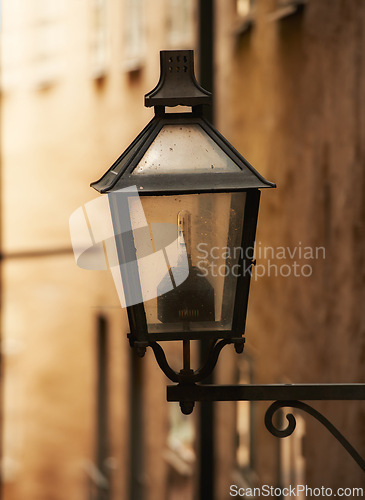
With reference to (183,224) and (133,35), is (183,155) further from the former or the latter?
(133,35)

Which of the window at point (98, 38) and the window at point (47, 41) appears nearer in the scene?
the window at point (98, 38)

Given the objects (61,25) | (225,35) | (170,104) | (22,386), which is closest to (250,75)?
(225,35)

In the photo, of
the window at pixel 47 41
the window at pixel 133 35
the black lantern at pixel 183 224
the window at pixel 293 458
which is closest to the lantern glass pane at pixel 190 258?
the black lantern at pixel 183 224

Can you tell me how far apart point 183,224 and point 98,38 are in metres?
10.2

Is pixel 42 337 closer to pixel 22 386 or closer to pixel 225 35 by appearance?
pixel 22 386

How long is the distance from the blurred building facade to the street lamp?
214cm

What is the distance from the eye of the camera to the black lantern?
2.88m

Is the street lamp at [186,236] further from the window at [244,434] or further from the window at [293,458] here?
the window at [244,434]

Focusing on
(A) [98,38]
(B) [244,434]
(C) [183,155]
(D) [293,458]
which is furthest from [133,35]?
(C) [183,155]

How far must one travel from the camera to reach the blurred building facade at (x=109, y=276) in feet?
18.2

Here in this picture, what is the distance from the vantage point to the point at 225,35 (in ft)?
28.6

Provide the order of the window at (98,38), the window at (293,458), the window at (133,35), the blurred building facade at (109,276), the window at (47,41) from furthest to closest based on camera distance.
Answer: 1. the window at (47,41)
2. the window at (98,38)
3. the window at (133,35)
4. the window at (293,458)
5. the blurred building facade at (109,276)

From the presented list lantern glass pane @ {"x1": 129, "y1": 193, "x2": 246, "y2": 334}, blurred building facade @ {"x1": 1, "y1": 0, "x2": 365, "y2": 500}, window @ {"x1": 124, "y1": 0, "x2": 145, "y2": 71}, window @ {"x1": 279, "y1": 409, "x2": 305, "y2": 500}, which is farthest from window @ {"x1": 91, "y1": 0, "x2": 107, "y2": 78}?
lantern glass pane @ {"x1": 129, "y1": 193, "x2": 246, "y2": 334}

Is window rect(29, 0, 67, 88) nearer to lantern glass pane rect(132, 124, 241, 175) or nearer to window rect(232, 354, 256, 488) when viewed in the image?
window rect(232, 354, 256, 488)
